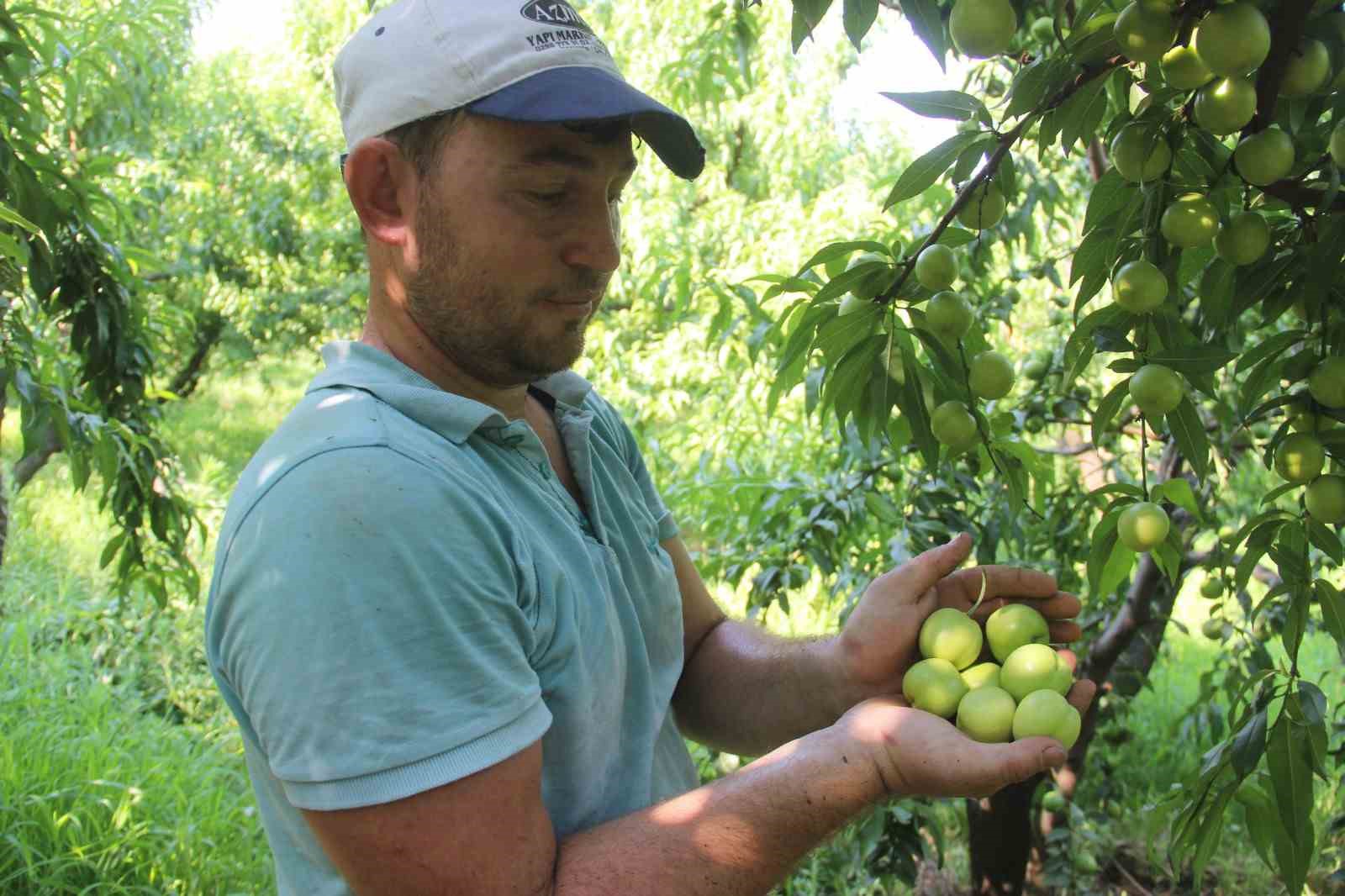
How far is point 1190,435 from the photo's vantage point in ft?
4.47

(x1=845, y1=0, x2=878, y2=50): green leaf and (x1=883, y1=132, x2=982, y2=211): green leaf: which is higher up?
(x1=845, y1=0, x2=878, y2=50): green leaf

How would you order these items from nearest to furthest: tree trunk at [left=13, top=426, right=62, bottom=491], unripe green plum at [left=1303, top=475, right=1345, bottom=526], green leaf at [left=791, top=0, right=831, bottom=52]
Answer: green leaf at [left=791, top=0, right=831, bottom=52] < unripe green plum at [left=1303, top=475, right=1345, bottom=526] < tree trunk at [left=13, top=426, right=62, bottom=491]

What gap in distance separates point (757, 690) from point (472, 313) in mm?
772

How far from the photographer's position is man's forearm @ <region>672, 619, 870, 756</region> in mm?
1748

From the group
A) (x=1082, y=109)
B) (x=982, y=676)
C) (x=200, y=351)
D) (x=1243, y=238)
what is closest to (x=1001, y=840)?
(x=982, y=676)

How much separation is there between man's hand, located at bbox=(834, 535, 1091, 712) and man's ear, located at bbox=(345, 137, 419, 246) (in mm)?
812

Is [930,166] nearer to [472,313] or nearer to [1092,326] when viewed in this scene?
[1092,326]

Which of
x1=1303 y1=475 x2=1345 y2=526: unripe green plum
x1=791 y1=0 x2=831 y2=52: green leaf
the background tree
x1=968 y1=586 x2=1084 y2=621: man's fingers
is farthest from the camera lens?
the background tree

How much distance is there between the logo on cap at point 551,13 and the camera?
1437mm

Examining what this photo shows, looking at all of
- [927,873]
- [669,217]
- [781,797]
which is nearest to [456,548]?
[781,797]

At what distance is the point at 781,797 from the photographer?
127 cm

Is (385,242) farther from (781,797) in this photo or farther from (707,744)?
(707,744)

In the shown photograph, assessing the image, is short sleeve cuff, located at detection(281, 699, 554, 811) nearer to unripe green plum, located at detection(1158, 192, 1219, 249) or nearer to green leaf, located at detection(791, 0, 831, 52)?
green leaf, located at detection(791, 0, 831, 52)

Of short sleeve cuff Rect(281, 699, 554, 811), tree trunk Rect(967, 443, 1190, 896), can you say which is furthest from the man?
tree trunk Rect(967, 443, 1190, 896)
